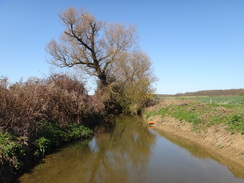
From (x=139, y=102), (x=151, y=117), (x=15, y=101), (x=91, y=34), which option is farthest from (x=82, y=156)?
(x=91, y=34)

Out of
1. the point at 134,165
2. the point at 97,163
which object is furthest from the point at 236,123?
the point at 97,163

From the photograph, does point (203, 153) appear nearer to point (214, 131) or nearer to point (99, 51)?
point (214, 131)

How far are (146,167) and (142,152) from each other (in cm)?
207

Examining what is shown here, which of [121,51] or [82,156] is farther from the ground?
[121,51]

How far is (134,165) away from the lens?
7496mm

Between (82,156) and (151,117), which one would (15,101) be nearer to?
(82,156)

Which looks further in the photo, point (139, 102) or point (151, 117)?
point (139, 102)

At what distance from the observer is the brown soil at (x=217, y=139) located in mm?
7609

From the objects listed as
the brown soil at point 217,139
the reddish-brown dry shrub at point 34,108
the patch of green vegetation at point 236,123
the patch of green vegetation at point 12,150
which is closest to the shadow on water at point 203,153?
the brown soil at point 217,139

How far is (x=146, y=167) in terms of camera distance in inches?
284

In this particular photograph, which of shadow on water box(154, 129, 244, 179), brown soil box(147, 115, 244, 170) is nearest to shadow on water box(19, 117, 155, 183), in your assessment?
shadow on water box(154, 129, 244, 179)

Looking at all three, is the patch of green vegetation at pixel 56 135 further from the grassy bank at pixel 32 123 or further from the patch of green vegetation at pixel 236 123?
the patch of green vegetation at pixel 236 123

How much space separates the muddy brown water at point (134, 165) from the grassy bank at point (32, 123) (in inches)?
22.3

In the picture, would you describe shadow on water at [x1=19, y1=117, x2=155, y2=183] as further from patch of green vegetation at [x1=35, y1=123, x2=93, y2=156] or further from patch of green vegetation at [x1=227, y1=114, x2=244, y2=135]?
patch of green vegetation at [x1=227, y1=114, x2=244, y2=135]
